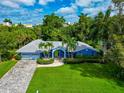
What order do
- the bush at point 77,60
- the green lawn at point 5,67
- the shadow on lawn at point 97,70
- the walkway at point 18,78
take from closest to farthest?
the walkway at point 18,78 → the shadow on lawn at point 97,70 → the green lawn at point 5,67 → the bush at point 77,60

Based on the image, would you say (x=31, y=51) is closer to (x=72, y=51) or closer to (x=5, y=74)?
(x=72, y=51)

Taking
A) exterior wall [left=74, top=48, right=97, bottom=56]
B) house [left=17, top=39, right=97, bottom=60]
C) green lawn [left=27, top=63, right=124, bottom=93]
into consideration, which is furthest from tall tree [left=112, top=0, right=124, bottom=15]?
exterior wall [left=74, top=48, right=97, bottom=56]

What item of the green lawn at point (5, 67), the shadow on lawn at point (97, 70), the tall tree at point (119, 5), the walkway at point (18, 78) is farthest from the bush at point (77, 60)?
the tall tree at point (119, 5)

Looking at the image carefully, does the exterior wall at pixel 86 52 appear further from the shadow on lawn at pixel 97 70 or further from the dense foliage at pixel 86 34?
the shadow on lawn at pixel 97 70

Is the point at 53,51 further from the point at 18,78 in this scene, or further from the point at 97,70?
the point at 18,78

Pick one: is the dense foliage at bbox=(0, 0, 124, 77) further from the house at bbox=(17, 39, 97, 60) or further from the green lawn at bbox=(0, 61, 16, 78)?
the green lawn at bbox=(0, 61, 16, 78)

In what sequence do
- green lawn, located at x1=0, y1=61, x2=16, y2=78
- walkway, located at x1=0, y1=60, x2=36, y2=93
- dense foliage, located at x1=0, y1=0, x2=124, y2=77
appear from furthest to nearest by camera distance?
green lawn, located at x1=0, y1=61, x2=16, y2=78 < dense foliage, located at x1=0, y1=0, x2=124, y2=77 < walkway, located at x1=0, y1=60, x2=36, y2=93

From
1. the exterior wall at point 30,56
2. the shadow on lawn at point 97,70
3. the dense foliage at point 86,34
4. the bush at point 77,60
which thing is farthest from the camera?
the exterior wall at point 30,56
